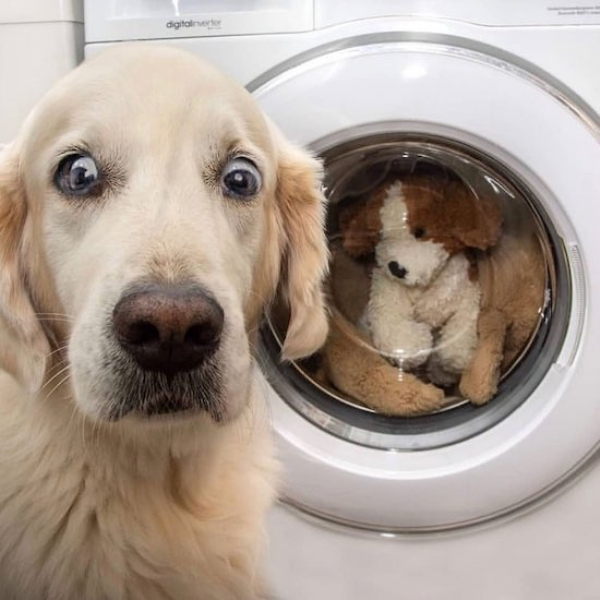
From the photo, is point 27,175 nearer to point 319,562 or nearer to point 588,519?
point 319,562

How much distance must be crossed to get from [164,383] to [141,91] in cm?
30

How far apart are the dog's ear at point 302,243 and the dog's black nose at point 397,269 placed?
0.36m

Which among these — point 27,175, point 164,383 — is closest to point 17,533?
point 164,383

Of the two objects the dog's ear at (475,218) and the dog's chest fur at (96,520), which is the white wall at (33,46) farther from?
the dog's ear at (475,218)

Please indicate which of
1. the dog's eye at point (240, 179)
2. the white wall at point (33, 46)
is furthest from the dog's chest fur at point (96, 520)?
the white wall at point (33, 46)

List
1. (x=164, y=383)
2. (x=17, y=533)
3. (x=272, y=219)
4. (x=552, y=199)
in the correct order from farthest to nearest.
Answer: (x=552, y=199) < (x=272, y=219) < (x=17, y=533) < (x=164, y=383)

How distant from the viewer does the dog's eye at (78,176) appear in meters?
0.85

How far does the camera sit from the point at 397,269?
1394mm

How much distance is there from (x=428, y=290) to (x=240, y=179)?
580 mm

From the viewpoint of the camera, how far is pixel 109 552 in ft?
2.90

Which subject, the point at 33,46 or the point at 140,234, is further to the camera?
the point at 33,46

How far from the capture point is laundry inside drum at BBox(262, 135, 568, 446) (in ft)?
4.32

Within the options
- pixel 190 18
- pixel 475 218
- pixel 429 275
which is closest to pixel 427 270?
pixel 429 275

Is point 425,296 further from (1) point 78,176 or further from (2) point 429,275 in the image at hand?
(1) point 78,176
